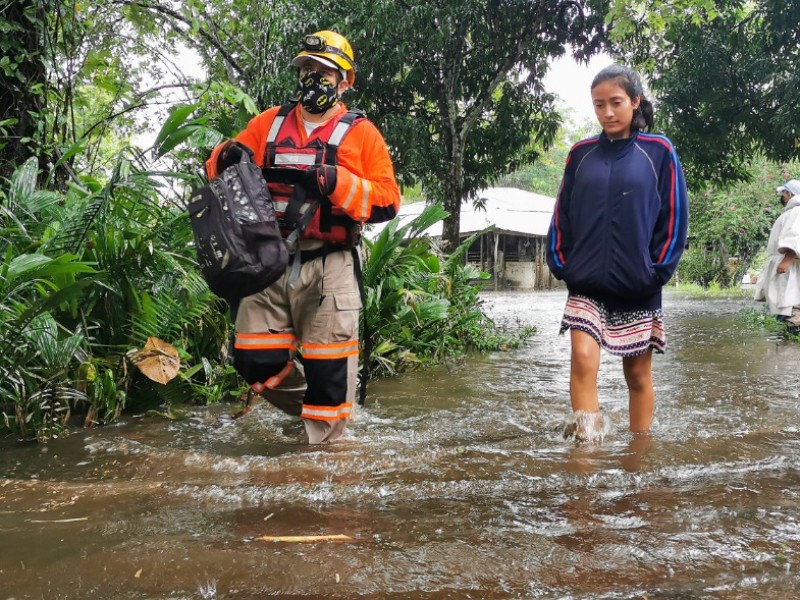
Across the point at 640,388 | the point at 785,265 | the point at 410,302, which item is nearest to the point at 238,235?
the point at 640,388

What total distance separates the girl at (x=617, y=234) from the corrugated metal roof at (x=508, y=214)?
19687 millimetres

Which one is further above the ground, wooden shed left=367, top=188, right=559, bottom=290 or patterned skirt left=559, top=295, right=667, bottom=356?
wooden shed left=367, top=188, right=559, bottom=290

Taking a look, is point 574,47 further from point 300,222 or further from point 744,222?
point 744,222

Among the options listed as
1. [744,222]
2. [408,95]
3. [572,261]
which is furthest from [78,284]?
[744,222]

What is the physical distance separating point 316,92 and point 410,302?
8.06 feet

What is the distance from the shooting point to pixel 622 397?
499 cm

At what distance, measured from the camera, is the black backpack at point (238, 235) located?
3.03 meters

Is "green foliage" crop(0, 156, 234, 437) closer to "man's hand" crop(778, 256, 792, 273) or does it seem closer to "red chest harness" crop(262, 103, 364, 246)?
"red chest harness" crop(262, 103, 364, 246)

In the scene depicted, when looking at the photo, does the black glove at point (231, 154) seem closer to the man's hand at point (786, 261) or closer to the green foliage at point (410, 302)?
the green foliage at point (410, 302)

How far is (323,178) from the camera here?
3115 millimetres

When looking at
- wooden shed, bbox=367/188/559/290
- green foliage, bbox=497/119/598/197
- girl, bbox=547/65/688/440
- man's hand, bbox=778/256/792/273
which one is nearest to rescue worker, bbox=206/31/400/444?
girl, bbox=547/65/688/440

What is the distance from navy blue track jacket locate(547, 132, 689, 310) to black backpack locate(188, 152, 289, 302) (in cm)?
134

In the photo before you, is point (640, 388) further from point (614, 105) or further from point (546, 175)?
point (546, 175)

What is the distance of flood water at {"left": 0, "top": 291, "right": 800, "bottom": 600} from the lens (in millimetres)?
1918
